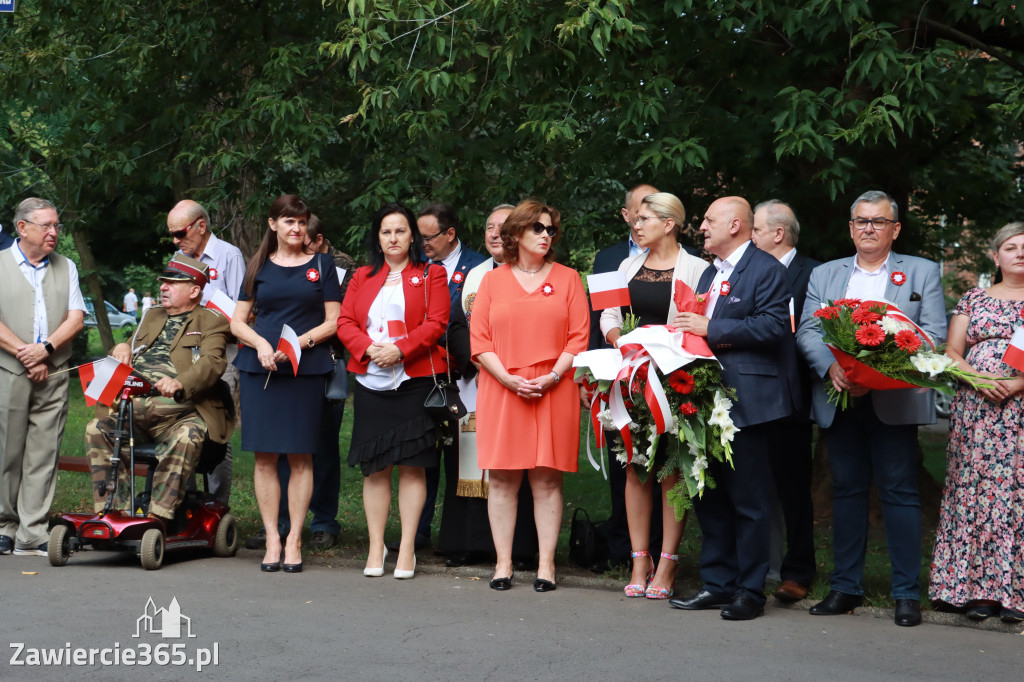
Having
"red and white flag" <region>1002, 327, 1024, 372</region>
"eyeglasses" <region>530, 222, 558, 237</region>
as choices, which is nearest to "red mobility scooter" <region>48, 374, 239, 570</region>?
"eyeglasses" <region>530, 222, 558, 237</region>

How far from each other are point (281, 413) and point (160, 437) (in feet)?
2.79

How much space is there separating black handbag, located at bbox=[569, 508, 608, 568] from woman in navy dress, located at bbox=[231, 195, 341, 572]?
170 cm

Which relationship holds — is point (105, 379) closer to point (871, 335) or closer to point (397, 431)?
point (397, 431)

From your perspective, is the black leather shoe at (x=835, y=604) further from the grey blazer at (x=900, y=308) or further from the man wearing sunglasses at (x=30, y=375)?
the man wearing sunglasses at (x=30, y=375)

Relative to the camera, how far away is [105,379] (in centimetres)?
750

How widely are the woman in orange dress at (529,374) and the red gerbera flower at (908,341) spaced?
1896mm

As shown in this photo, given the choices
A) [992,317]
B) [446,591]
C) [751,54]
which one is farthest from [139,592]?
[751,54]

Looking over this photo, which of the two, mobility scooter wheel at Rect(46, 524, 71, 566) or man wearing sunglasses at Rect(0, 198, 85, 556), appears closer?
mobility scooter wheel at Rect(46, 524, 71, 566)

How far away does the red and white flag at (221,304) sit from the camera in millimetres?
7949

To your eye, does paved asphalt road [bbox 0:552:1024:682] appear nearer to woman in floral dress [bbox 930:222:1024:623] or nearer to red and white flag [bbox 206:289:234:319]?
woman in floral dress [bbox 930:222:1024:623]

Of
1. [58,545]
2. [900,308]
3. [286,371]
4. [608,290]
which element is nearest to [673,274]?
[608,290]

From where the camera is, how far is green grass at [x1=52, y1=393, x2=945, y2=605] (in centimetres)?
748

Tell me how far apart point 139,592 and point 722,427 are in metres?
3.30
